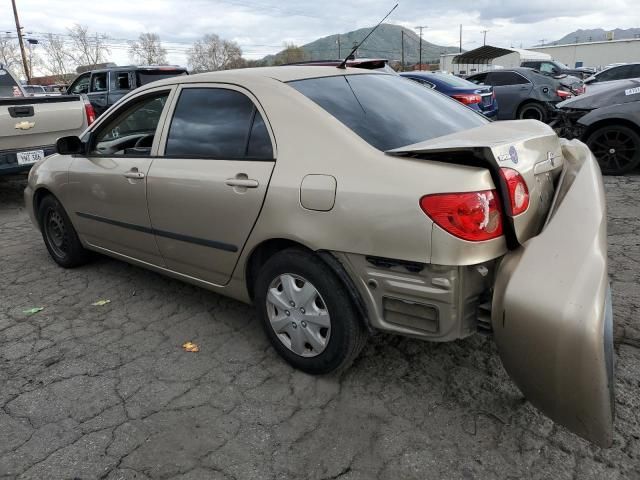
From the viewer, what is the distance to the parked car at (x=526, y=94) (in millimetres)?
11961

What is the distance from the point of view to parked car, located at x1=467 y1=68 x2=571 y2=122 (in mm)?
11961

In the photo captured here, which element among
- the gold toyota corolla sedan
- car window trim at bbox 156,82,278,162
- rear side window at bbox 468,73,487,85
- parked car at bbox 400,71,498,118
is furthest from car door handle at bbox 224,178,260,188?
rear side window at bbox 468,73,487,85

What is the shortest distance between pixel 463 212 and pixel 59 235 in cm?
376

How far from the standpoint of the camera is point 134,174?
3314 mm

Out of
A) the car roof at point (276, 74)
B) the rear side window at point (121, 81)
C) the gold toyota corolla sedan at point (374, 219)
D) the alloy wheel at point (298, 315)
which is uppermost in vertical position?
the rear side window at point (121, 81)

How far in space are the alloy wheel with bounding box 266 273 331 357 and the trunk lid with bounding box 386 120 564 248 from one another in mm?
803

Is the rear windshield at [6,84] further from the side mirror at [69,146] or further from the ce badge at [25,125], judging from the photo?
the side mirror at [69,146]

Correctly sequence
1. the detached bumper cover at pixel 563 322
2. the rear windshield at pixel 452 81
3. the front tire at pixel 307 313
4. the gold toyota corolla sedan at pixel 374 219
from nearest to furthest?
the detached bumper cover at pixel 563 322
the gold toyota corolla sedan at pixel 374 219
the front tire at pixel 307 313
the rear windshield at pixel 452 81

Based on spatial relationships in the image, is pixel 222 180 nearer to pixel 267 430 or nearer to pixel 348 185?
pixel 348 185

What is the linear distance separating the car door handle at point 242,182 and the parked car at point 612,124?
5.85 m

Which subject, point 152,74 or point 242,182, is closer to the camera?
point 242,182

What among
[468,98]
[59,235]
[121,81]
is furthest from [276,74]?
[121,81]

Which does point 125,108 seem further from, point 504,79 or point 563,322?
point 504,79

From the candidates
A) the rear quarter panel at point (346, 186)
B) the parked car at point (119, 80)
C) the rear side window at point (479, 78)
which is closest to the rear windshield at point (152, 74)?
the parked car at point (119, 80)
